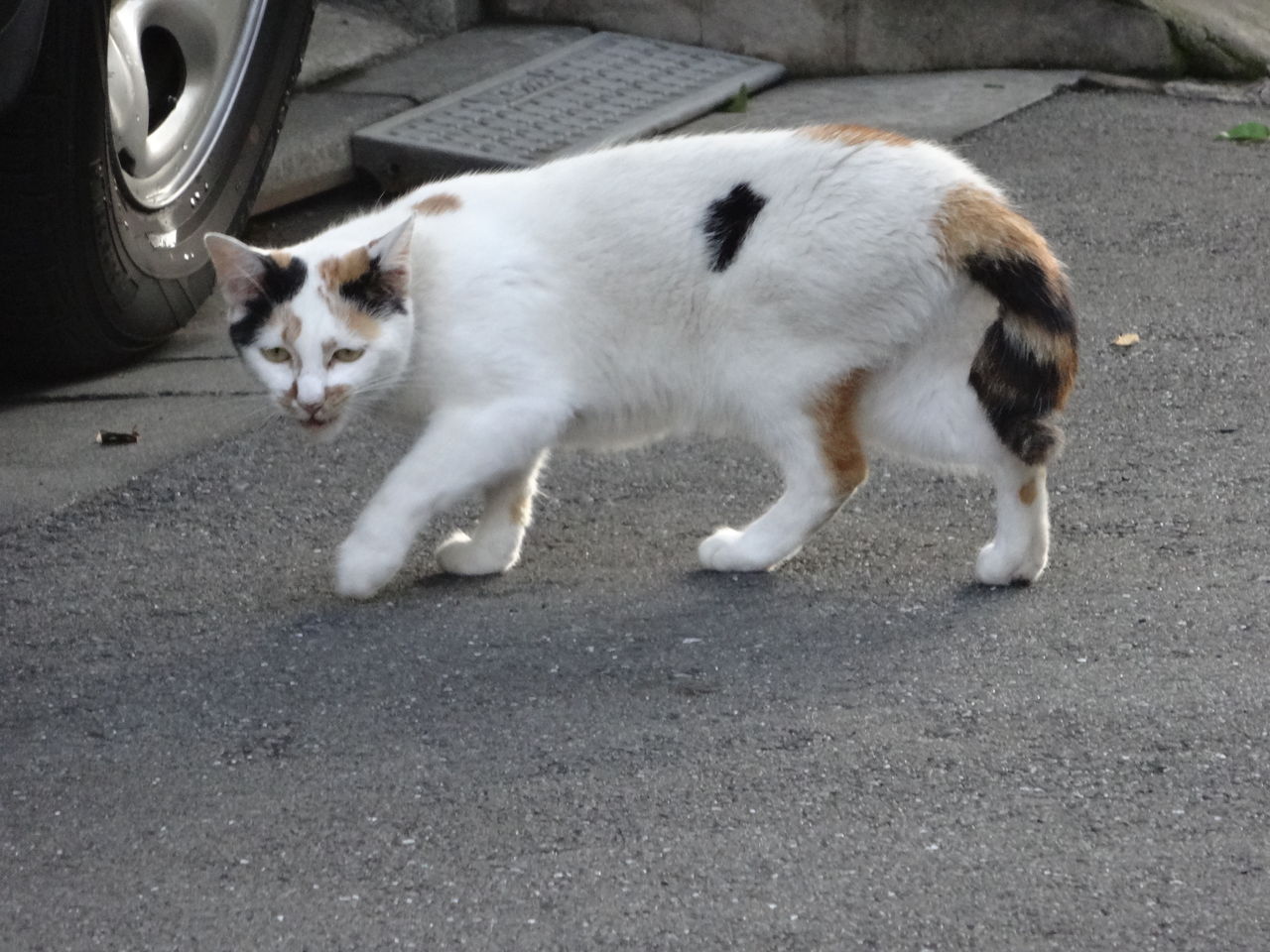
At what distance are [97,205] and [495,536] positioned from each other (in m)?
1.38

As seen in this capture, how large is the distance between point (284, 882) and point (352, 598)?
3.37 ft

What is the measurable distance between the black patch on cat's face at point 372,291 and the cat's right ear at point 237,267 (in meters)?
0.16

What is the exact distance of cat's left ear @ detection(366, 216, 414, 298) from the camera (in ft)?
11.0

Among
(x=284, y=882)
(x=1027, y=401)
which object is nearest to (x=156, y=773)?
(x=284, y=882)

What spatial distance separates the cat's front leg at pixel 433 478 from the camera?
3.35 metres

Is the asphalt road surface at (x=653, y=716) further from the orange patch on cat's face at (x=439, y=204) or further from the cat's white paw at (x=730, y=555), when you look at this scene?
the orange patch on cat's face at (x=439, y=204)

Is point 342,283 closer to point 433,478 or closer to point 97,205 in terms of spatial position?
point 433,478

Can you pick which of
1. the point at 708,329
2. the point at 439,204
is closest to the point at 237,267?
the point at 439,204

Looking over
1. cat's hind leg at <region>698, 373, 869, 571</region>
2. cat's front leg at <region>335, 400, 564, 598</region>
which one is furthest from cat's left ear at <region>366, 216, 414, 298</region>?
cat's hind leg at <region>698, 373, 869, 571</region>

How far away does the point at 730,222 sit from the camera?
3408 millimetres

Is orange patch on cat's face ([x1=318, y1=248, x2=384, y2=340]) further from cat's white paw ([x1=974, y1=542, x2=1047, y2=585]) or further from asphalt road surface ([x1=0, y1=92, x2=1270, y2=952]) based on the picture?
cat's white paw ([x1=974, y1=542, x2=1047, y2=585])

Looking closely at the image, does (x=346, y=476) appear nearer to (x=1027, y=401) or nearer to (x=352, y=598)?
(x=352, y=598)

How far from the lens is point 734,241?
11.1 feet

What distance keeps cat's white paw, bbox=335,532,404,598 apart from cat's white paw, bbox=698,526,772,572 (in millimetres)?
608
